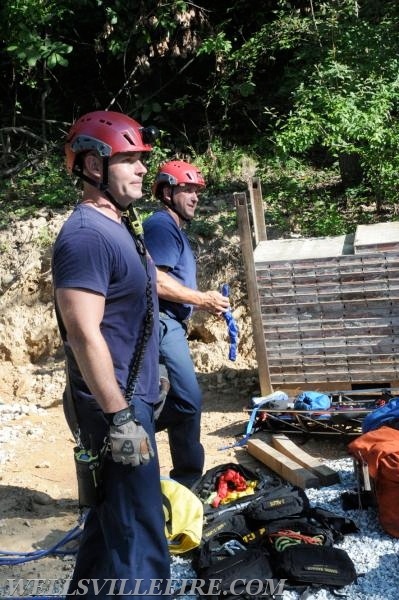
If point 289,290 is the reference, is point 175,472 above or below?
below

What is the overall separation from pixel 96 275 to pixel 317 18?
810cm

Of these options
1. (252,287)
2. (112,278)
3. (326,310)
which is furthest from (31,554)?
(326,310)

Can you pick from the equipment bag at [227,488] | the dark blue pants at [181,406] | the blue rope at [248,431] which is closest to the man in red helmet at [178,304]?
the dark blue pants at [181,406]

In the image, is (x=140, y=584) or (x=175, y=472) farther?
(x=175, y=472)

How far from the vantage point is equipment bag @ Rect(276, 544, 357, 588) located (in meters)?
4.14

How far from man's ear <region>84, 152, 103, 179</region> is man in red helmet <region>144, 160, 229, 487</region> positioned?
141 cm

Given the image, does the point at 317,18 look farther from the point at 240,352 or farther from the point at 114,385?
the point at 114,385

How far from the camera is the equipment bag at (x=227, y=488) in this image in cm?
520

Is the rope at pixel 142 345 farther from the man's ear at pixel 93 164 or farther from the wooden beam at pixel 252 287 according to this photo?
the wooden beam at pixel 252 287

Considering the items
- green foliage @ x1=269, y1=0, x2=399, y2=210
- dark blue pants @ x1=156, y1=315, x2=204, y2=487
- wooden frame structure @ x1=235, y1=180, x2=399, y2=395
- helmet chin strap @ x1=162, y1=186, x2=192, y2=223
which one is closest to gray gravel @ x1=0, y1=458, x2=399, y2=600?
dark blue pants @ x1=156, y1=315, x2=204, y2=487

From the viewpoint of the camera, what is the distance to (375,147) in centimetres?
862

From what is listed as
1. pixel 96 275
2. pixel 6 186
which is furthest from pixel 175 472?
pixel 6 186

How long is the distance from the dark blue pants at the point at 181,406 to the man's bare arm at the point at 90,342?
189cm

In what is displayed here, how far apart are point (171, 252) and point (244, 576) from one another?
2.05m
